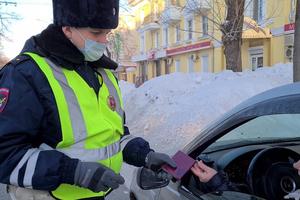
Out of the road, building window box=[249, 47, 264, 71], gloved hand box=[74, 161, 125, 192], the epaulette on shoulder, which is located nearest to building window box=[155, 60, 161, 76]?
building window box=[249, 47, 264, 71]

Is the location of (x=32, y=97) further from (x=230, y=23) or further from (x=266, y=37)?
(x=266, y=37)

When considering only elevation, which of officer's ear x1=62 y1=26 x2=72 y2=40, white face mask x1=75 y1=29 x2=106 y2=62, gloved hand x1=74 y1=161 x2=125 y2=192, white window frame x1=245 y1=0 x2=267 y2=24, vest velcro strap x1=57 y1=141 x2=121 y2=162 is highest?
white window frame x1=245 y1=0 x2=267 y2=24

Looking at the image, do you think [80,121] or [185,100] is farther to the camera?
[185,100]

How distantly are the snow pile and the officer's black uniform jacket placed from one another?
18.0 ft

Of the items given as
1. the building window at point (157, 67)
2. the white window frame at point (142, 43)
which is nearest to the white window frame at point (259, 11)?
the building window at point (157, 67)

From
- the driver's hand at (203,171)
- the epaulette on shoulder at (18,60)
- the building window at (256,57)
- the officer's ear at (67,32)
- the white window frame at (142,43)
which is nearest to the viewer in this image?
the epaulette on shoulder at (18,60)

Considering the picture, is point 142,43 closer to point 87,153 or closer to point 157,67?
point 157,67

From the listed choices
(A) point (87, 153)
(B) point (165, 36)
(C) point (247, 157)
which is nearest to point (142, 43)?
(B) point (165, 36)

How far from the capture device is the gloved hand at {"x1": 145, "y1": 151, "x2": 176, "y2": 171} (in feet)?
7.52

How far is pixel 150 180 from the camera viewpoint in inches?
98.7

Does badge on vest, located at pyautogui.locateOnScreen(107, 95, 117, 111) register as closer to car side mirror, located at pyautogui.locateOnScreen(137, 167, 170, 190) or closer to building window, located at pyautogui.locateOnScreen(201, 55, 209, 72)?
car side mirror, located at pyautogui.locateOnScreen(137, 167, 170, 190)

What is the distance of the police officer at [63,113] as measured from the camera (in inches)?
70.8

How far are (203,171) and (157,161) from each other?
1.52 feet

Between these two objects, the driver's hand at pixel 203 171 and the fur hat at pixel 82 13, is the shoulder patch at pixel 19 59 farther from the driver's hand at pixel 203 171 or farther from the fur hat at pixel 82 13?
the driver's hand at pixel 203 171
